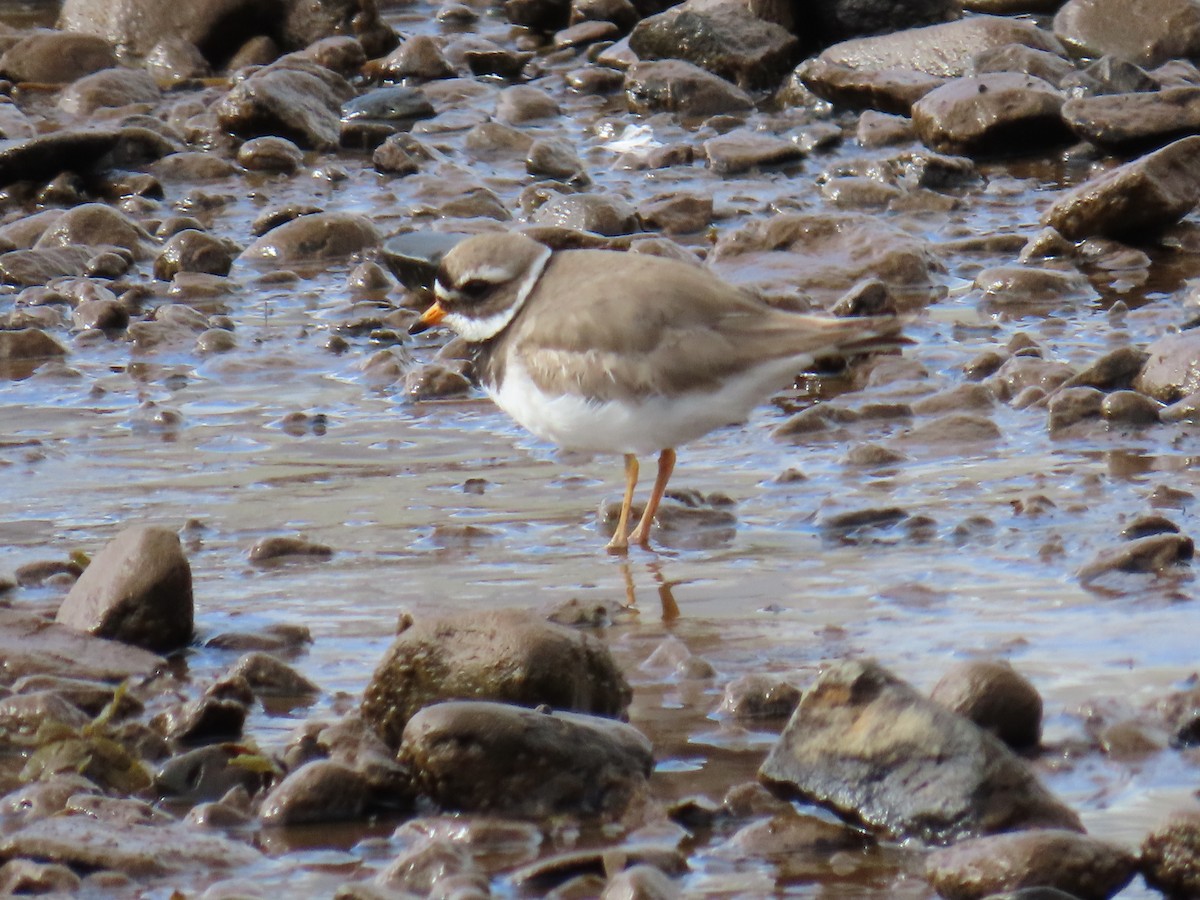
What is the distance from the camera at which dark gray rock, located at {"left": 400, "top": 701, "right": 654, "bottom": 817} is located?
3992mm

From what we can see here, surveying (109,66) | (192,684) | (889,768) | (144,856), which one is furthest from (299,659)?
(109,66)

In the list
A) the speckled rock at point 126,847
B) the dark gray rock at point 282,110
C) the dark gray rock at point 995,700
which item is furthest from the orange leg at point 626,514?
the dark gray rock at point 282,110

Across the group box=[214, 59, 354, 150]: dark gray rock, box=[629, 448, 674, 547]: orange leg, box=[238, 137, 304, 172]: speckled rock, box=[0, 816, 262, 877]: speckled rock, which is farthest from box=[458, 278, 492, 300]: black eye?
box=[214, 59, 354, 150]: dark gray rock

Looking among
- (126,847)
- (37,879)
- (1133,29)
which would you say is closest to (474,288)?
(126,847)

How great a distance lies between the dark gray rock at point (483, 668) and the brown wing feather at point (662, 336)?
1.69 meters

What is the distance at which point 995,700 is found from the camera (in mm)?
4199

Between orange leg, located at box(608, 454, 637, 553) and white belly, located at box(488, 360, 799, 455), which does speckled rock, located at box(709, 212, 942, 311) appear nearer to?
orange leg, located at box(608, 454, 637, 553)

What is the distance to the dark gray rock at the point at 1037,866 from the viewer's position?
134 inches

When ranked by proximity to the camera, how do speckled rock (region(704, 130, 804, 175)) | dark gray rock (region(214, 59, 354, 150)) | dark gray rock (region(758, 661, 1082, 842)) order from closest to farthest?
dark gray rock (region(758, 661, 1082, 842))
speckled rock (region(704, 130, 804, 175))
dark gray rock (region(214, 59, 354, 150))

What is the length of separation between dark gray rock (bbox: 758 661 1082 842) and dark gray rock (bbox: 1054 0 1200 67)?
1038 cm

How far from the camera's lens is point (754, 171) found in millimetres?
12086

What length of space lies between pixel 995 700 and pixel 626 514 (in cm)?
227

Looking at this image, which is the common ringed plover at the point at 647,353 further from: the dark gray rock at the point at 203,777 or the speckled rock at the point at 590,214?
the speckled rock at the point at 590,214

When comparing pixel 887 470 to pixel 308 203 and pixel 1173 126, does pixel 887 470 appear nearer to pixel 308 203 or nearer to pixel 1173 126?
pixel 1173 126
